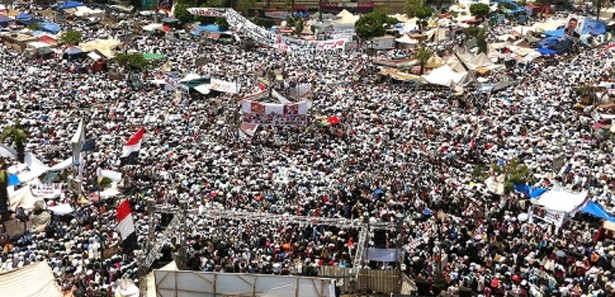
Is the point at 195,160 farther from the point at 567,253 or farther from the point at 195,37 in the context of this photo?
the point at 195,37

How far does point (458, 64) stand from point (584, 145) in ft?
45.6

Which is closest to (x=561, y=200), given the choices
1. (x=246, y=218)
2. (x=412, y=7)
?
(x=246, y=218)

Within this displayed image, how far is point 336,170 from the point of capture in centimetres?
2859

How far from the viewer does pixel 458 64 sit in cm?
4375

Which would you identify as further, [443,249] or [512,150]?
[512,150]

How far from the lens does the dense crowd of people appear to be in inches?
829

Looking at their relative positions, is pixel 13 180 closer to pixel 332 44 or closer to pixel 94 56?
pixel 332 44

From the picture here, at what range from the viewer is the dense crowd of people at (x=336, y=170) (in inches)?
829

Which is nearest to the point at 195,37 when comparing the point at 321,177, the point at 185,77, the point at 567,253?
the point at 185,77

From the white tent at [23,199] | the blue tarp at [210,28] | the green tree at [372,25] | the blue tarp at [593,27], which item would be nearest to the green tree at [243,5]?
the blue tarp at [210,28]

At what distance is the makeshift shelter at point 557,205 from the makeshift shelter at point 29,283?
1503 centimetres

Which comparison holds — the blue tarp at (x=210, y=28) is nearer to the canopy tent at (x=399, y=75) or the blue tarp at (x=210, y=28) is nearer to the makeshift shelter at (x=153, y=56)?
the makeshift shelter at (x=153, y=56)

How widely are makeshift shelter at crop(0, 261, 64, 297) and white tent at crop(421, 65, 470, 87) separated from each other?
94.3 ft

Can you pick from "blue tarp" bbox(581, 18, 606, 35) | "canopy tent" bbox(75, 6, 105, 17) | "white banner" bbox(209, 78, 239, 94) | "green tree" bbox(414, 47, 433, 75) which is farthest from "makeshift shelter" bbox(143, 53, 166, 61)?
"blue tarp" bbox(581, 18, 606, 35)
